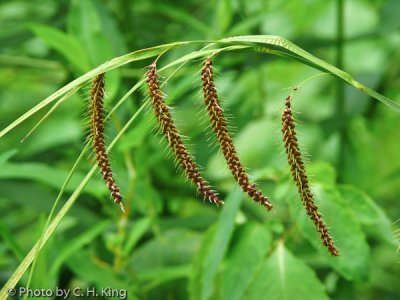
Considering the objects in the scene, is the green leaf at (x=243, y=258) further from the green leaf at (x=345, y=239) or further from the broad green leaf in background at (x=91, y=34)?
the broad green leaf in background at (x=91, y=34)

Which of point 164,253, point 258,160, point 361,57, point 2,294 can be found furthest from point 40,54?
point 2,294

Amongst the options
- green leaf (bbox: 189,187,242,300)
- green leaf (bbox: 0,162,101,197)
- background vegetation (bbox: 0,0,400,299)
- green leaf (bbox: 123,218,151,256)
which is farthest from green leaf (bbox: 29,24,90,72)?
green leaf (bbox: 189,187,242,300)

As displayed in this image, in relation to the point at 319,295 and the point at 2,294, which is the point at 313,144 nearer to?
the point at 319,295

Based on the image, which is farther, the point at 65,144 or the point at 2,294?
the point at 65,144

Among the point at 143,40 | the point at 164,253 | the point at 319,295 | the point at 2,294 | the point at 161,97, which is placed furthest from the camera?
the point at 143,40

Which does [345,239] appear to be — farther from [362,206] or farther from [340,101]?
[340,101]

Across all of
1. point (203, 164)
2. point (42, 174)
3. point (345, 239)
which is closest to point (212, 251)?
point (345, 239)
